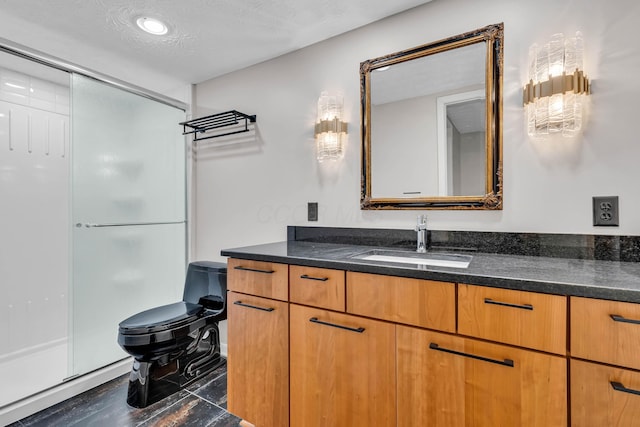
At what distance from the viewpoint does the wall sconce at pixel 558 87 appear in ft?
4.14

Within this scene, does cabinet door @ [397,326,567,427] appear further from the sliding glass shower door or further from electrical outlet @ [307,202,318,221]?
the sliding glass shower door

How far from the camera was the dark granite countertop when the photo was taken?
854 mm

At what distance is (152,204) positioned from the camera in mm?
2424

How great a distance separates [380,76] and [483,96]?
552 millimetres

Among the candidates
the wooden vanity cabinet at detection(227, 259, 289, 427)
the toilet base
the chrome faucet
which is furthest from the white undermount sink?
the toilet base

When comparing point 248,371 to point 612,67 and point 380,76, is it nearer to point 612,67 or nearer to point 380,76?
point 380,76

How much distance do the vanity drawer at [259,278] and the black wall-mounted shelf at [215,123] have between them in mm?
1126

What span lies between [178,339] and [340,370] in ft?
3.49

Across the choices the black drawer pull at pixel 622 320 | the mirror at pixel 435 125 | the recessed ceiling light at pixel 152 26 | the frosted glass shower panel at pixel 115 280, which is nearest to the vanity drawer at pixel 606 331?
the black drawer pull at pixel 622 320

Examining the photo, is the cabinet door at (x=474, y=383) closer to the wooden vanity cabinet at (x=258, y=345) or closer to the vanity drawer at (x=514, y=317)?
the vanity drawer at (x=514, y=317)

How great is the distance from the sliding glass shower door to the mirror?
62.3 inches

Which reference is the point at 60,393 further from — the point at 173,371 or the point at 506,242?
the point at 506,242

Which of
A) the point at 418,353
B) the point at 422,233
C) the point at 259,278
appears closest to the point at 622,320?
the point at 418,353

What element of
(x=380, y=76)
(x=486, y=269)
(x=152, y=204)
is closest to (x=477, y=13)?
(x=380, y=76)
